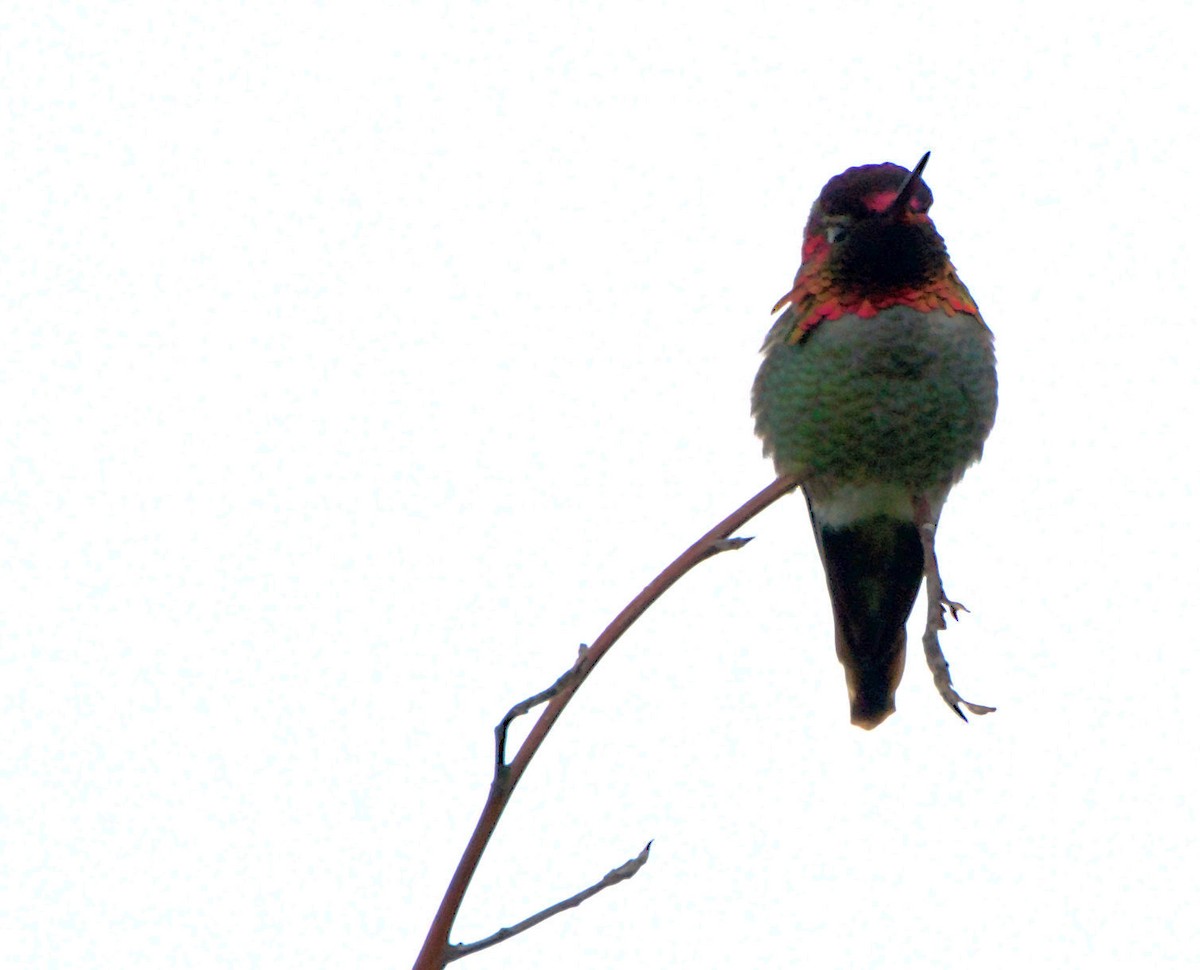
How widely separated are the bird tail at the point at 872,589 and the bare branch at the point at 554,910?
1.56 meters

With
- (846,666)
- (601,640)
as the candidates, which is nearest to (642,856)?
(601,640)

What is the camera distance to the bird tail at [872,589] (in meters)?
3.59

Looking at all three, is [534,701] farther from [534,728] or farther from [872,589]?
[872,589]

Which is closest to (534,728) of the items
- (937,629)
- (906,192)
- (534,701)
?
(534,701)

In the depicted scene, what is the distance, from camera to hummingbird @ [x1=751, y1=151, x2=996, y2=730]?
356cm

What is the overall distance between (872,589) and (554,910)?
2.03 m

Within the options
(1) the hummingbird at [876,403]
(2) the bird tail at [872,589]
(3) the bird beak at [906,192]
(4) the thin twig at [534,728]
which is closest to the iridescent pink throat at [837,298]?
(1) the hummingbird at [876,403]

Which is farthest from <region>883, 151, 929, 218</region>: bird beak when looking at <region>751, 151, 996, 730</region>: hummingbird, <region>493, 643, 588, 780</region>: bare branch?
<region>493, 643, 588, 780</region>: bare branch

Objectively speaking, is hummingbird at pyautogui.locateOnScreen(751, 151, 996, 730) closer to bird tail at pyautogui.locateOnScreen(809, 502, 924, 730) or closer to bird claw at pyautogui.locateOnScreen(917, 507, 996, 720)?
bird tail at pyautogui.locateOnScreen(809, 502, 924, 730)

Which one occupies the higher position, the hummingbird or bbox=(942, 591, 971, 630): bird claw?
the hummingbird

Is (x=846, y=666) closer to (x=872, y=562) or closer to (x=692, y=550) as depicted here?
(x=872, y=562)

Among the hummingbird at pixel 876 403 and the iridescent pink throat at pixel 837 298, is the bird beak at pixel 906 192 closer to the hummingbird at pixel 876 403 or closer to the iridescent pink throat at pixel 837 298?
the hummingbird at pixel 876 403

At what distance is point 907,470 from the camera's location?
3578mm

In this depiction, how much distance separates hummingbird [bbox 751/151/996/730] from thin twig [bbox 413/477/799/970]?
134 cm
